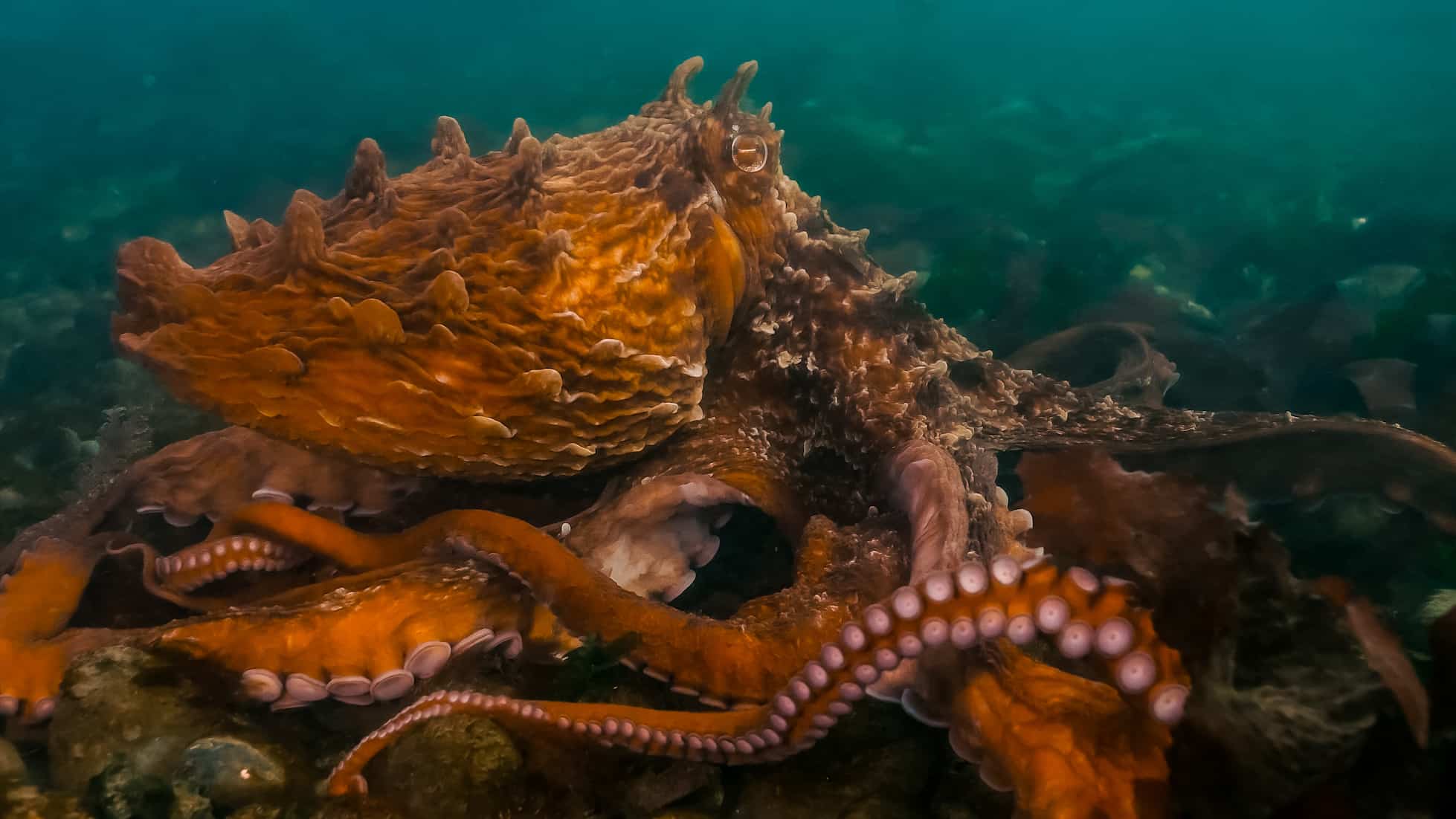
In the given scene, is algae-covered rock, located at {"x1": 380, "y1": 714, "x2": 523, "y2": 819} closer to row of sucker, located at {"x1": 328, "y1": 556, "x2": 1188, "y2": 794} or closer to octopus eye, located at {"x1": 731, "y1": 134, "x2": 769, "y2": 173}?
row of sucker, located at {"x1": 328, "y1": 556, "x2": 1188, "y2": 794}

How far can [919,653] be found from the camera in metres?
1.48

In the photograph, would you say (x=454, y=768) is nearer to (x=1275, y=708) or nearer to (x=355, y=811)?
(x=355, y=811)

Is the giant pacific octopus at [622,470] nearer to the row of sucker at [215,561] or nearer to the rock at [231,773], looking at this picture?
the row of sucker at [215,561]

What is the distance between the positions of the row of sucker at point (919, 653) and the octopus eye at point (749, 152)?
1929mm

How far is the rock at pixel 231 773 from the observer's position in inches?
60.1

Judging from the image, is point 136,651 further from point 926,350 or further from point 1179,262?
point 1179,262

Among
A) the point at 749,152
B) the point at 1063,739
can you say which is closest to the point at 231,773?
the point at 1063,739

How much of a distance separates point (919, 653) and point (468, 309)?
1561 mm

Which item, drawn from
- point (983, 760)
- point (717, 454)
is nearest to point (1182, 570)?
point (983, 760)

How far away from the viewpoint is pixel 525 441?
2316 millimetres

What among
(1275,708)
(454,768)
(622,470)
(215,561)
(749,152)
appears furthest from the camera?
(749,152)

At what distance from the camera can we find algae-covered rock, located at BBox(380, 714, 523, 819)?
5.18ft

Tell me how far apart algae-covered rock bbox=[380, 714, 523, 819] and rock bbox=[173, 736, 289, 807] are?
0.75 feet

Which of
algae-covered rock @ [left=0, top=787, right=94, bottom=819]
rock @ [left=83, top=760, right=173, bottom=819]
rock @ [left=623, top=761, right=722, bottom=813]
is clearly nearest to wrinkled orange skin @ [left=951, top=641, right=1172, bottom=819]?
rock @ [left=623, top=761, right=722, bottom=813]
